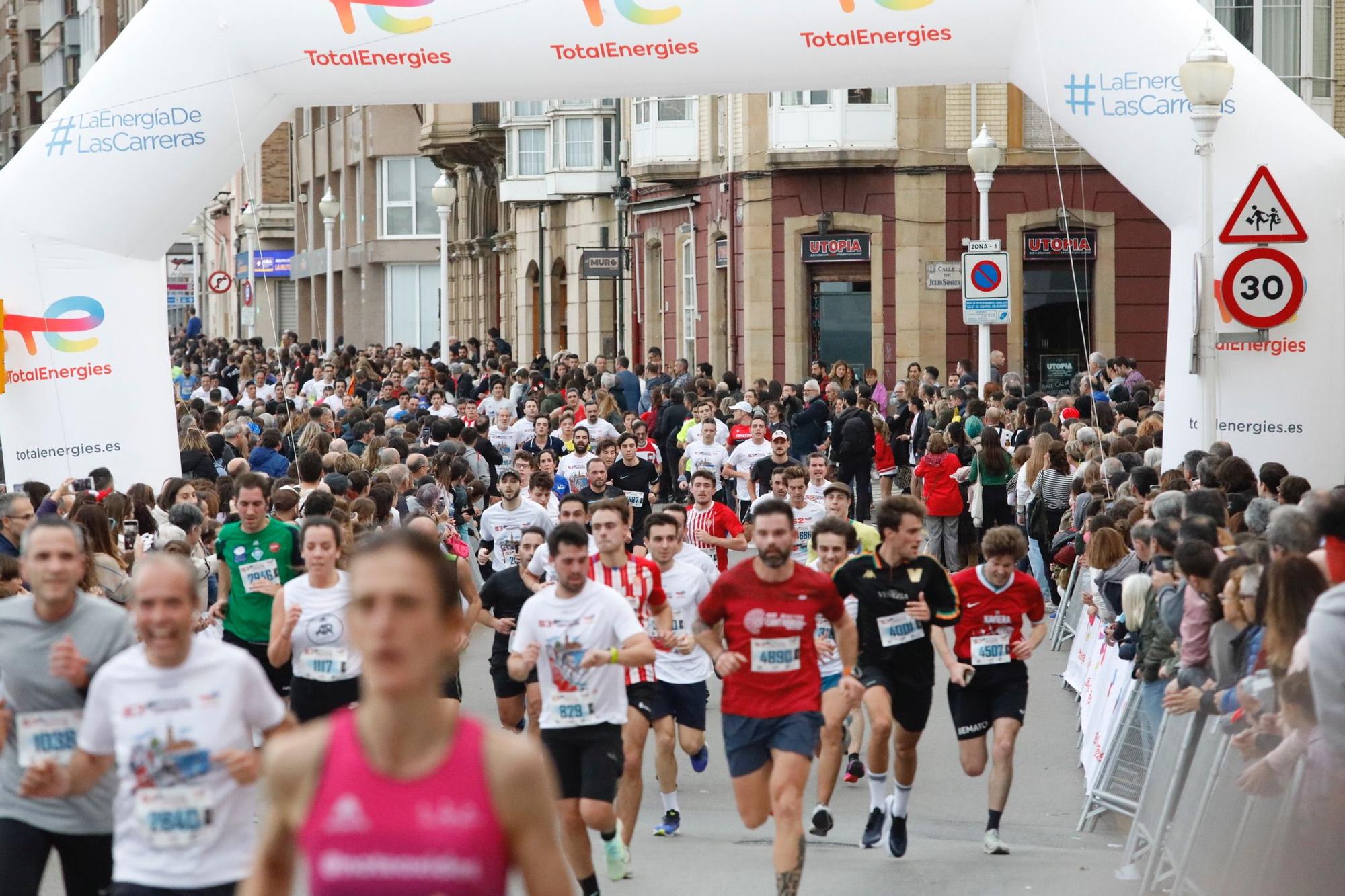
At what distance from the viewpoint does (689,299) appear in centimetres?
3684

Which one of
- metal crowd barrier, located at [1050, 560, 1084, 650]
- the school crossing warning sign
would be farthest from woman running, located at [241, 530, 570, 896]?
metal crowd barrier, located at [1050, 560, 1084, 650]

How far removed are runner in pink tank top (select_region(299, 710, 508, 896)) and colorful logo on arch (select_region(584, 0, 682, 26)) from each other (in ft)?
38.1

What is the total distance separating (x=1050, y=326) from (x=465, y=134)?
65.4 ft

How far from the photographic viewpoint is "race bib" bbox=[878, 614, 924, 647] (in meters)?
9.60

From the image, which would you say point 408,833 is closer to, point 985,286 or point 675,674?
point 675,674

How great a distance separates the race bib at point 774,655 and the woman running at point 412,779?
5.04 meters

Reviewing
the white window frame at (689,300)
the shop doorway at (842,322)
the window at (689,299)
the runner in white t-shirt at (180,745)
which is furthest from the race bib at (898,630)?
the window at (689,299)

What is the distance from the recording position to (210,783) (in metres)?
5.20

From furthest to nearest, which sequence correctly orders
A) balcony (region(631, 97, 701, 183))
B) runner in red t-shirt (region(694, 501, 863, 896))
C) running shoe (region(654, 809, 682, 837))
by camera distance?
balcony (region(631, 97, 701, 183)) < running shoe (region(654, 809, 682, 837)) < runner in red t-shirt (region(694, 501, 863, 896))

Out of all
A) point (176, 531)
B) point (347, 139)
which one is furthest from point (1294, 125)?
point (347, 139)

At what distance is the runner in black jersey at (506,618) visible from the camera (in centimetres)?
1053

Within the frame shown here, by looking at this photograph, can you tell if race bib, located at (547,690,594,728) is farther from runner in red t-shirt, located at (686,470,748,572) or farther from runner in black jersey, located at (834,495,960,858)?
runner in red t-shirt, located at (686,470,748,572)

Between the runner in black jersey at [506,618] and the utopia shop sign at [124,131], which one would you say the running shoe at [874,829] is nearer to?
the runner in black jersey at [506,618]

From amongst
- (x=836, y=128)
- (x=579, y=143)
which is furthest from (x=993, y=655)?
(x=579, y=143)
